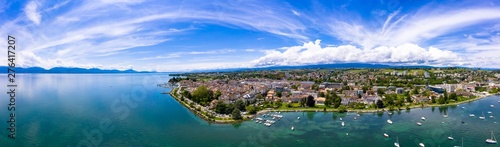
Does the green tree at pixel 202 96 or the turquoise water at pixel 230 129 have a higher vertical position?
the green tree at pixel 202 96

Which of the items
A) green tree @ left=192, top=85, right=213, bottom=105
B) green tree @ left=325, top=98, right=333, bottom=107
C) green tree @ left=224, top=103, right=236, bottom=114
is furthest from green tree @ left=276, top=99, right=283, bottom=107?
green tree @ left=192, top=85, right=213, bottom=105

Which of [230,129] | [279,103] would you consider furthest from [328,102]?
[230,129]

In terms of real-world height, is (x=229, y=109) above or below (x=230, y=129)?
above

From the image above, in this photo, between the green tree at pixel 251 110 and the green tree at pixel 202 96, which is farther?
the green tree at pixel 202 96

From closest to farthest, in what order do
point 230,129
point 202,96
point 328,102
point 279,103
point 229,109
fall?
point 230,129 < point 229,109 < point 328,102 < point 279,103 < point 202,96

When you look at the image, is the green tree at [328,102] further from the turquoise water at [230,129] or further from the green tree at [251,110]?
the green tree at [251,110]

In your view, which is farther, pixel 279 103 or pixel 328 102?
pixel 279 103

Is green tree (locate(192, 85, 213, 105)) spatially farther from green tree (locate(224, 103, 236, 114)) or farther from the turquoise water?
green tree (locate(224, 103, 236, 114))

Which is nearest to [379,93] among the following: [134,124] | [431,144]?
[431,144]

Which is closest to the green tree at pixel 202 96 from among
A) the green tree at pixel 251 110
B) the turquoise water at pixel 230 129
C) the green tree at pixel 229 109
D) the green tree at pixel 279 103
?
the turquoise water at pixel 230 129

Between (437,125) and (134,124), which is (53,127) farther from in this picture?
(437,125)

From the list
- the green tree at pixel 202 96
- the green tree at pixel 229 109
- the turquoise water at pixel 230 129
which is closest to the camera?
the turquoise water at pixel 230 129

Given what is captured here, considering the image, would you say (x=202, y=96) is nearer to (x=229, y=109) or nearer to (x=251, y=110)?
(x=229, y=109)

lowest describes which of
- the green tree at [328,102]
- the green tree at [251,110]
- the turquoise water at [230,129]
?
the turquoise water at [230,129]
